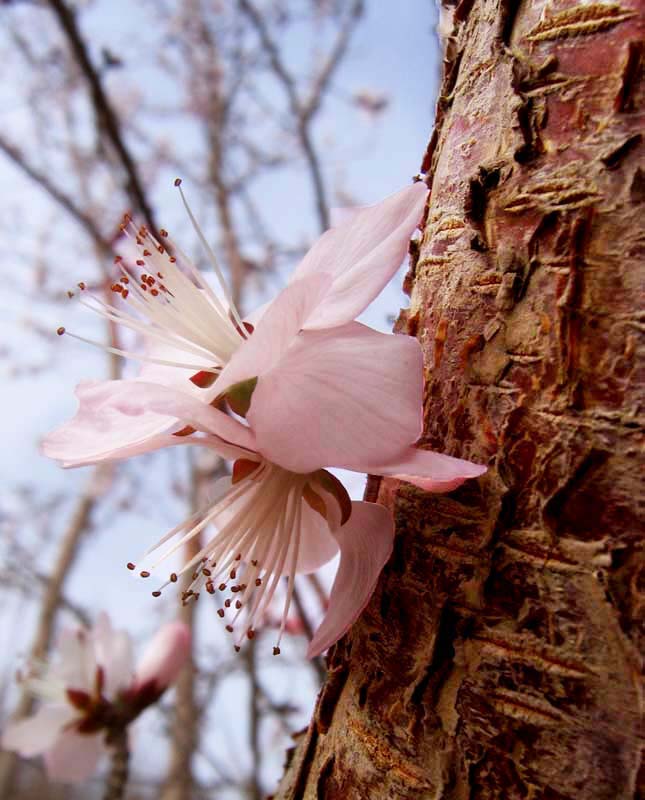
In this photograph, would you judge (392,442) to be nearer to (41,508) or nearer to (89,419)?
(89,419)

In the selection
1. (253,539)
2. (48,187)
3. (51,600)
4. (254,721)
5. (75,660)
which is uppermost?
(48,187)

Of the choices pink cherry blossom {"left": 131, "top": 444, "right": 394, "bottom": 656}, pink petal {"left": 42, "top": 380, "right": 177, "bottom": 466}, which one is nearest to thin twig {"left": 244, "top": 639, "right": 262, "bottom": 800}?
pink cherry blossom {"left": 131, "top": 444, "right": 394, "bottom": 656}

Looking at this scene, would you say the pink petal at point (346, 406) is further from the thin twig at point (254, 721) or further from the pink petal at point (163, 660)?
the thin twig at point (254, 721)

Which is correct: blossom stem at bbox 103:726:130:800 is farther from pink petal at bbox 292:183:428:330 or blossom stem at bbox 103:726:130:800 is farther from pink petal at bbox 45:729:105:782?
pink petal at bbox 292:183:428:330

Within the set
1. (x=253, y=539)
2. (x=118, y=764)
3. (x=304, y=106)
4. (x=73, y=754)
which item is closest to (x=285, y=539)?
(x=253, y=539)

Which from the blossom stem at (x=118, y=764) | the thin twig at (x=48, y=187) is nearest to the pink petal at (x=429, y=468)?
the blossom stem at (x=118, y=764)

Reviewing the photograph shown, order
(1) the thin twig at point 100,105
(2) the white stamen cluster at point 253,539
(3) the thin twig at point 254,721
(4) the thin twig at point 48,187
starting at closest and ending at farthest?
(2) the white stamen cluster at point 253,539
(1) the thin twig at point 100,105
(4) the thin twig at point 48,187
(3) the thin twig at point 254,721

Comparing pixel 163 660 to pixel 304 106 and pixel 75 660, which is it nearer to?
pixel 75 660
